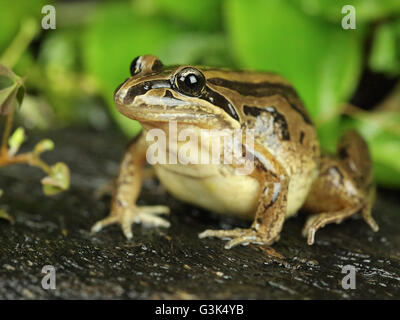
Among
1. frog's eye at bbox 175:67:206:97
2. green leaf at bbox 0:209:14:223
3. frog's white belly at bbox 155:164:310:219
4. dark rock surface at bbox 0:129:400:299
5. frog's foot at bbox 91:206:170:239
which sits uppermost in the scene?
frog's eye at bbox 175:67:206:97

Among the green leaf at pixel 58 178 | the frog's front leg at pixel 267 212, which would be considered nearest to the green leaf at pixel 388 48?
the frog's front leg at pixel 267 212

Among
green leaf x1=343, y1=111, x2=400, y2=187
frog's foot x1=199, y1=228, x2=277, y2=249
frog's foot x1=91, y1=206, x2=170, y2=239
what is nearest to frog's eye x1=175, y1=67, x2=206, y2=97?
frog's foot x1=199, y1=228, x2=277, y2=249

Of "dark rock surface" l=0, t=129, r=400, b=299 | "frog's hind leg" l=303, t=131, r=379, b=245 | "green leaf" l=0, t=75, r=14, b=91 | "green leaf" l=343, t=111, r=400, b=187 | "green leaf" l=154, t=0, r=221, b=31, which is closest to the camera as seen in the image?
"dark rock surface" l=0, t=129, r=400, b=299

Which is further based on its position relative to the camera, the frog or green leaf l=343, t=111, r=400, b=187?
green leaf l=343, t=111, r=400, b=187

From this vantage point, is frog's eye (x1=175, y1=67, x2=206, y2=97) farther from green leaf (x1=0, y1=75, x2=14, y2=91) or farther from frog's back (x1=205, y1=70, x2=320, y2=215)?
green leaf (x1=0, y1=75, x2=14, y2=91)

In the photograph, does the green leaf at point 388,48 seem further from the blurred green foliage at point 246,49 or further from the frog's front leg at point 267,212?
the frog's front leg at point 267,212

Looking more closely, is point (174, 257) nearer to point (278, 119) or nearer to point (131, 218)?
point (131, 218)
